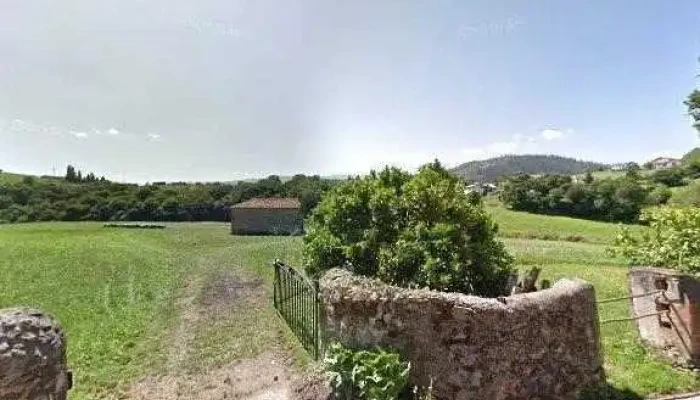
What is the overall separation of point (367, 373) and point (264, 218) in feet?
176

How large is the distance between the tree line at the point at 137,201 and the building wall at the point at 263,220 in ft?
41.6

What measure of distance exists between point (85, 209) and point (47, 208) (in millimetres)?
6926

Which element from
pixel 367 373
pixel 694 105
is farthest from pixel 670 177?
pixel 367 373

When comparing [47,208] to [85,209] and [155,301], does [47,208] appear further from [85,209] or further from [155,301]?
[155,301]

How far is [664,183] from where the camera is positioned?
231 feet

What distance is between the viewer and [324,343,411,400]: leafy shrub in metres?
7.29

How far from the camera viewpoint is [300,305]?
13.4 meters

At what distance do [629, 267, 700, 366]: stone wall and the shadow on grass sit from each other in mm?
1693

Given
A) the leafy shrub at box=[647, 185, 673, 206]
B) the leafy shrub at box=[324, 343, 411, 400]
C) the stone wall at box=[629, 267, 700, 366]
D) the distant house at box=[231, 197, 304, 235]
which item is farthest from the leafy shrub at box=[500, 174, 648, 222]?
the leafy shrub at box=[324, 343, 411, 400]

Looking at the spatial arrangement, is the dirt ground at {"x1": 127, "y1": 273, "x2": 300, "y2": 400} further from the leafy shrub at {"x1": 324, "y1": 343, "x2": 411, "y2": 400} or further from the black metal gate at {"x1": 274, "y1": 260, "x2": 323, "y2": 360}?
the leafy shrub at {"x1": 324, "y1": 343, "x2": 411, "y2": 400}

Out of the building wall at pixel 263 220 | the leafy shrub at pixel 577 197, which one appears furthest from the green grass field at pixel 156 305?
the leafy shrub at pixel 577 197

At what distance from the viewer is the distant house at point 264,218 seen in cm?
5921

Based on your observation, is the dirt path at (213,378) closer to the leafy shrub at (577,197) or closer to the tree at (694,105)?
the tree at (694,105)

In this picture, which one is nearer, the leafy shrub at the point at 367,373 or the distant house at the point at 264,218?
the leafy shrub at the point at 367,373
